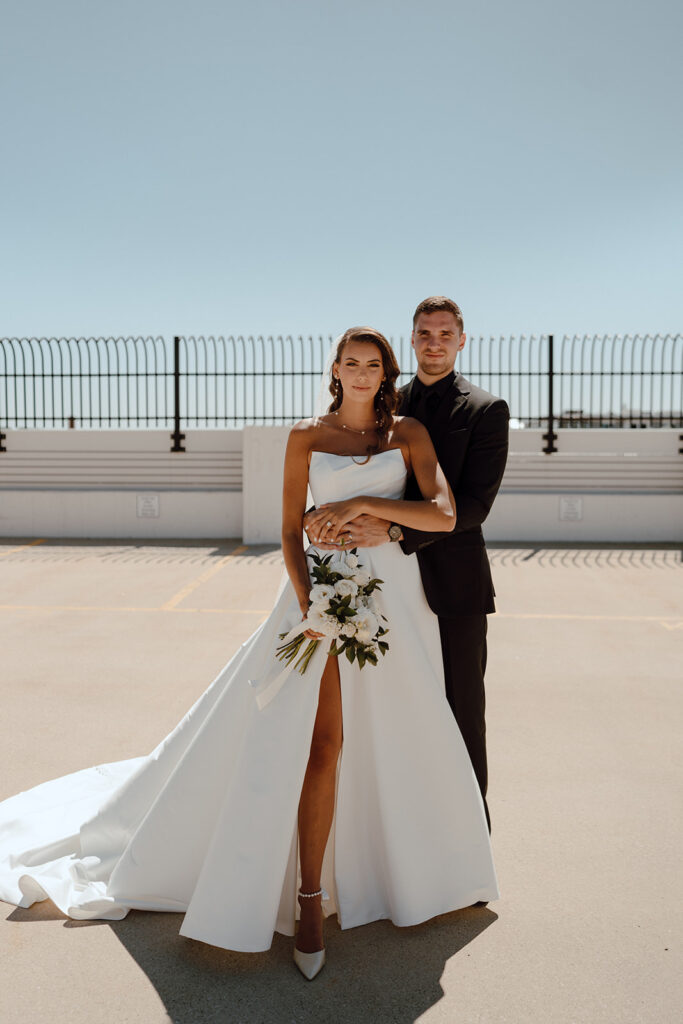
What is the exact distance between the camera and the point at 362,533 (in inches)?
100

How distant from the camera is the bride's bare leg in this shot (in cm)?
241

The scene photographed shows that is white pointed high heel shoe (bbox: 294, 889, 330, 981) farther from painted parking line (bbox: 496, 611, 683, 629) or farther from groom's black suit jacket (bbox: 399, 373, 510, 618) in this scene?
painted parking line (bbox: 496, 611, 683, 629)

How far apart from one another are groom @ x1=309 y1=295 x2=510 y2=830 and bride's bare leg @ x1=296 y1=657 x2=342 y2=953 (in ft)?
1.63

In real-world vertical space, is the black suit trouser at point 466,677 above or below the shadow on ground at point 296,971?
above

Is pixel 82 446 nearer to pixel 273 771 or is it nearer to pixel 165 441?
pixel 165 441

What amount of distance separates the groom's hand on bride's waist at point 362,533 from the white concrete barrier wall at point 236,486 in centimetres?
959

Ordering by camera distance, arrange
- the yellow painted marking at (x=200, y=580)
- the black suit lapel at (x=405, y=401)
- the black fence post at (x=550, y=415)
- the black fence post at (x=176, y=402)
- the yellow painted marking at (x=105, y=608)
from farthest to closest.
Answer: the black fence post at (x=176, y=402), the black fence post at (x=550, y=415), the yellow painted marking at (x=200, y=580), the yellow painted marking at (x=105, y=608), the black suit lapel at (x=405, y=401)

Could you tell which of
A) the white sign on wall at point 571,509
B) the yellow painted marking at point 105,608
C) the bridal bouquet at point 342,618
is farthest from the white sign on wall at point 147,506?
the bridal bouquet at point 342,618

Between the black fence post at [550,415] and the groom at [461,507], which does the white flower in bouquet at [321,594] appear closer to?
the groom at [461,507]

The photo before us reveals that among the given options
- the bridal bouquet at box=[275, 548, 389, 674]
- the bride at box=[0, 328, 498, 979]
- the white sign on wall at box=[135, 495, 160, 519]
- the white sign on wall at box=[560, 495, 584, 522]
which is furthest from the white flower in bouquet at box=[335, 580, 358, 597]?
the white sign on wall at box=[135, 495, 160, 519]

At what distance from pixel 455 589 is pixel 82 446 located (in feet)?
36.9

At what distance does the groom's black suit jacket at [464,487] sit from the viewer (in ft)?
8.95

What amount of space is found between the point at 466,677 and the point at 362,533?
67cm

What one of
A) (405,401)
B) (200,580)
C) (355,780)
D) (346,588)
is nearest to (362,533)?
(346,588)
